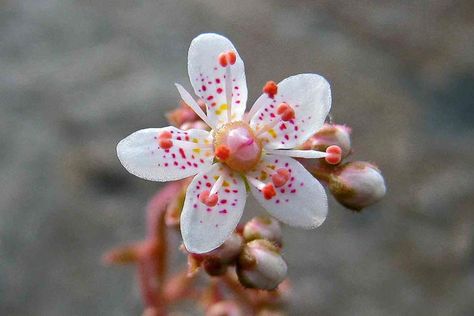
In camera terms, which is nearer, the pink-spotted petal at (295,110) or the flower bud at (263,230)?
the pink-spotted petal at (295,110)

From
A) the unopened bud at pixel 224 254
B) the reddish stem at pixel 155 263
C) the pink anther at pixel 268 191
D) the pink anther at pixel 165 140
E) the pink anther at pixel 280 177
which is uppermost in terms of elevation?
the pink anther at pixel 165 140

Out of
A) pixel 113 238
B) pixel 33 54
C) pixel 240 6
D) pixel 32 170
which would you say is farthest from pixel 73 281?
pixel 240 6

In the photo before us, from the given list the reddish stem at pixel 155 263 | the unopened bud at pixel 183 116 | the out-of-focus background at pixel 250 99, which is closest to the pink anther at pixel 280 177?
the unopened bud at pixel 183 116

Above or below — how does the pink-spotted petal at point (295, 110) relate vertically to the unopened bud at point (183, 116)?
above

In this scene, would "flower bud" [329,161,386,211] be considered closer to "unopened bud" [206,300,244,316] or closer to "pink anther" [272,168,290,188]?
"pink anther" [272,168,290,188]

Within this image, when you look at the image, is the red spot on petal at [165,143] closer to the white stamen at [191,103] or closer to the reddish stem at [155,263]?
the white stamen at [191,103]

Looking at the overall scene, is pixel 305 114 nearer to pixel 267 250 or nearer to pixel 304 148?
pixel 304 148
